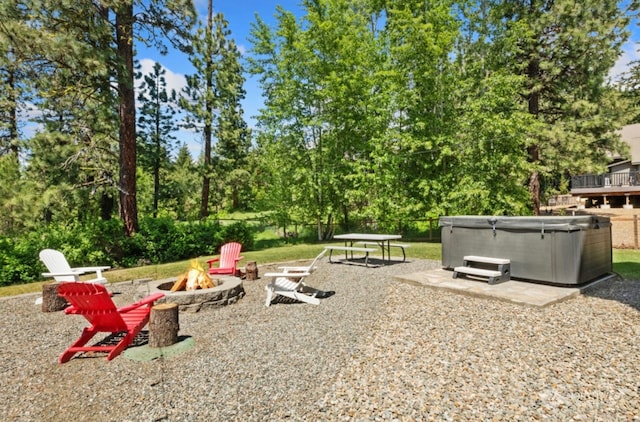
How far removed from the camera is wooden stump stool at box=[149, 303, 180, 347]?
4.21 metres

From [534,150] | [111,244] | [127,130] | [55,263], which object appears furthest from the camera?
[534,150]

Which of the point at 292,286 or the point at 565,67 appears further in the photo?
the point at 565,67

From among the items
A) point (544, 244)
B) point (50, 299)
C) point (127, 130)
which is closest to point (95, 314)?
point (50, 299)

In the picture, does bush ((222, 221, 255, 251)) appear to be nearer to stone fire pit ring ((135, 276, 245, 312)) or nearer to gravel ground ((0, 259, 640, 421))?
stone fire pit ring ((135, 276, 245, 312))

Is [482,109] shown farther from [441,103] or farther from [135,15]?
[135,15]

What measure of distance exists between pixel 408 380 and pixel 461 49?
57.0ft

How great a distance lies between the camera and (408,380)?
3240 mm

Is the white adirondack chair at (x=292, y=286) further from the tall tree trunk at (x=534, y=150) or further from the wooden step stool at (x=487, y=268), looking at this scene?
the tall tree trunk at (x=534, y=150)

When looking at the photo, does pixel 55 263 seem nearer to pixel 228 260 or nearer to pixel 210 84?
pixel 228 260

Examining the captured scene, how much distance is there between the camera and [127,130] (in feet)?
36.1

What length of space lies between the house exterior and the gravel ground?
24.6 m

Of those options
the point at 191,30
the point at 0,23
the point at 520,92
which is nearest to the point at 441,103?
the point at 520,92

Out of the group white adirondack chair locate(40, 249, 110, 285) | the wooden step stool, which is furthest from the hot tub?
white adirondack chair locate(40, 249, 110, 285)

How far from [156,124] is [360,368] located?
62.5 feet
